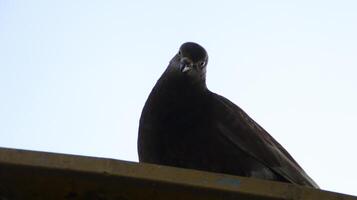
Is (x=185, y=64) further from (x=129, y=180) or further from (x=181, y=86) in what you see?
(x=129, y=180)

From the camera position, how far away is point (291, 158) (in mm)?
5273

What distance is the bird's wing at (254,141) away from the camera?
4867 millimetres

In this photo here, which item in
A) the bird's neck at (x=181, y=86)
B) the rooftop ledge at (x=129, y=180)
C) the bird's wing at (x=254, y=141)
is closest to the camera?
the rooftop ledge at (x=129, y=180)

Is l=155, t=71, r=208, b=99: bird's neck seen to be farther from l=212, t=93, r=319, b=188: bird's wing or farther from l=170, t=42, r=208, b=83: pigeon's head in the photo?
l=212, t=93, r=319, b=188: bird's wing

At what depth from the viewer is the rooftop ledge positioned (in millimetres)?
2648

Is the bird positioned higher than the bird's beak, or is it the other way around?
the bird's beak

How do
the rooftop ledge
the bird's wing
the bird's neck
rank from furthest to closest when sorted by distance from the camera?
the bird's neck, the bird's wing, the rooftop ledge

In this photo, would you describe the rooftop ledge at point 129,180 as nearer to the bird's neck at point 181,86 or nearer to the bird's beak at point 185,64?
the bird's neck at point 181,86

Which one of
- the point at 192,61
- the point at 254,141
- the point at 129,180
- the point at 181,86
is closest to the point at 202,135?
the point at 254,141

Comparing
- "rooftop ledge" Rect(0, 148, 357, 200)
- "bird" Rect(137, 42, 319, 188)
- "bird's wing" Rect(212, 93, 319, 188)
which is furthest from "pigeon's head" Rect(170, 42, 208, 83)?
"rooftop ledge" Rect(0, 148, 357, 200)

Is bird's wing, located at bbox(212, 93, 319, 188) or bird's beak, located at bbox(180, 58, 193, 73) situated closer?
bird's wing, located at bbox(212, 93, 319, 188)

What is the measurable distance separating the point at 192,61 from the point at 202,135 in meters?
0.77

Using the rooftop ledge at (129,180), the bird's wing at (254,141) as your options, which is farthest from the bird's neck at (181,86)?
the rooftop ledge at (129,180)

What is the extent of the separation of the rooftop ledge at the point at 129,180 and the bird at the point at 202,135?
2.06 meters
